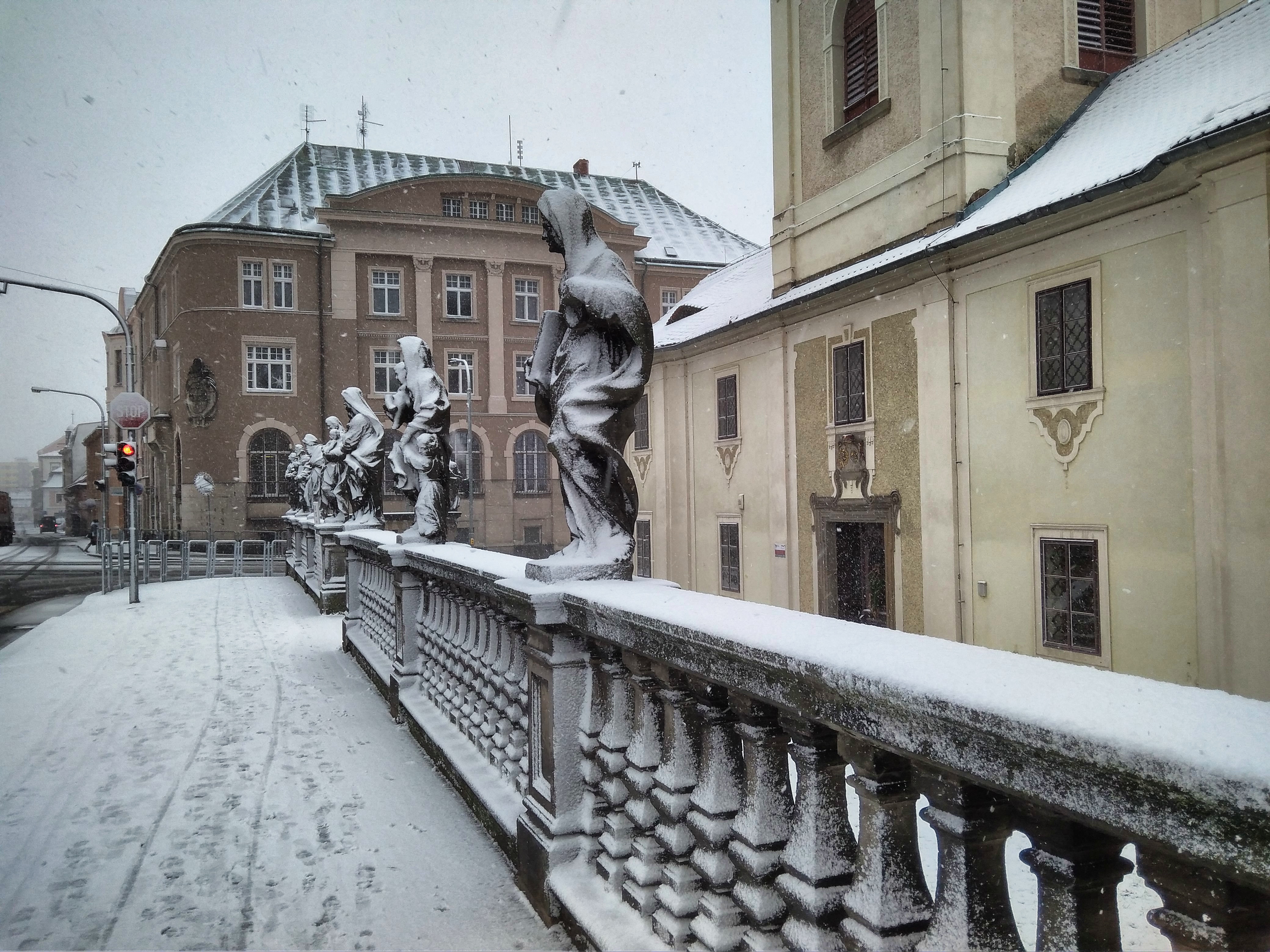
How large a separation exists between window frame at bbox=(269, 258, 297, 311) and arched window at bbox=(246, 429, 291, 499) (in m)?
5.12

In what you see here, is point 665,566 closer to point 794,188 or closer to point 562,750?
point 794,188

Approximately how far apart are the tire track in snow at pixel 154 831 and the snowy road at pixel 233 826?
1cm

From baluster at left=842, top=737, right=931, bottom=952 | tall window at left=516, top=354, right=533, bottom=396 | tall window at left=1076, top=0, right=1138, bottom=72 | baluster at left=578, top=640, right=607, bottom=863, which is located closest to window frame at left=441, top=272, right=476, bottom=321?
tall window at left=516, top=354, right=533, bottom=396

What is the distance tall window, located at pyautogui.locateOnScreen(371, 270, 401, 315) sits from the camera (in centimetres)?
3631

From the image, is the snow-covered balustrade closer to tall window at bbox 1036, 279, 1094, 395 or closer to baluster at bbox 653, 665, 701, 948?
baluster at bbox 653, 665, 701, 948

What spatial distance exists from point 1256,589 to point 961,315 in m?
6.02

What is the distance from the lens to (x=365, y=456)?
12312 millimetres

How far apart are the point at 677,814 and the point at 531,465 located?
35773 millimetres

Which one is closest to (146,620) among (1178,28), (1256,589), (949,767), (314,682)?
(314,682)

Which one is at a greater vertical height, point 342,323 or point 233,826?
point 342,323

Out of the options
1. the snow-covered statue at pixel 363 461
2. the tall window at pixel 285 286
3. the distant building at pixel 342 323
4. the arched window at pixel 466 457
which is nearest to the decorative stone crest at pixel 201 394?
the distant building at pixel 342 323

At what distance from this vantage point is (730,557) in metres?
20.4

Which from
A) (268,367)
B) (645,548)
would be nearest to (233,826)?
(645,548)

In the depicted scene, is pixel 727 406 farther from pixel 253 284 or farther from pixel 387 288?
pixel 253 284
